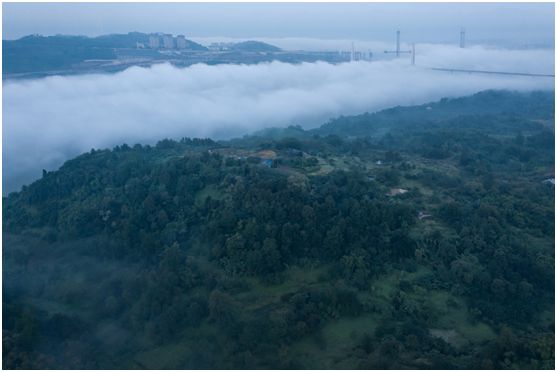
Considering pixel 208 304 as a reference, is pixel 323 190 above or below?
above

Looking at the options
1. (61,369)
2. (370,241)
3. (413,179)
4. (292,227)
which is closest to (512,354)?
(370,241)

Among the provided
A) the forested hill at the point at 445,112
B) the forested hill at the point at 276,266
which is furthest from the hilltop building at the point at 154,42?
the forested hill at the point at 276,266

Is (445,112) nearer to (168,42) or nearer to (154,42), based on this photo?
(168,42)

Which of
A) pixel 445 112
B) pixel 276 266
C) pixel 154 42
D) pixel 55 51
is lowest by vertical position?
pixel 276 266

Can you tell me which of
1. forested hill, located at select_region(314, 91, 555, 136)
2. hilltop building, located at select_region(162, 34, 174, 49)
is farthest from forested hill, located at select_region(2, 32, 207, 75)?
forested hill, located at select_region(314, 91, 555, 136)

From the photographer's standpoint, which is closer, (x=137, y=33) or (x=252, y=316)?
(x=252, y=316)

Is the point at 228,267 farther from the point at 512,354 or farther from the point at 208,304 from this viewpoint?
the point at 512,354

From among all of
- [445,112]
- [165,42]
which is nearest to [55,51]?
[165,42]
